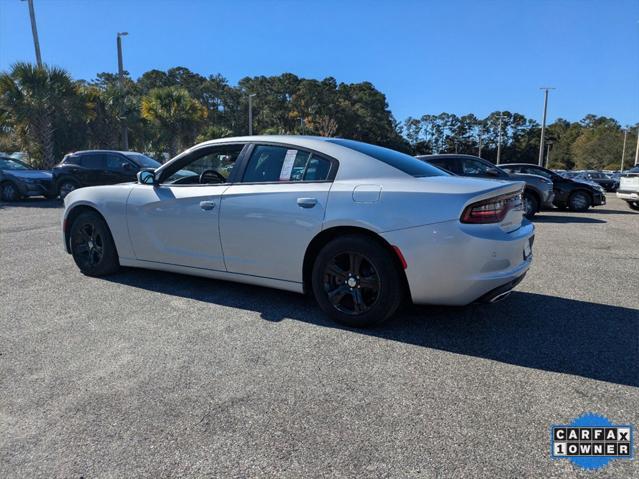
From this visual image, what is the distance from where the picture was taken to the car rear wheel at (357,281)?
3363 millimetres

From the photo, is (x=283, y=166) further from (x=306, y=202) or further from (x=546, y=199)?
(x=546, y=199)

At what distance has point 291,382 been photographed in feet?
9.02

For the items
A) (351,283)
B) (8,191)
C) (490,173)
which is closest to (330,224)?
(351,283)

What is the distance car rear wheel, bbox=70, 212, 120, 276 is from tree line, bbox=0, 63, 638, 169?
16.4 m

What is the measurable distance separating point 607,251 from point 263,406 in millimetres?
6615

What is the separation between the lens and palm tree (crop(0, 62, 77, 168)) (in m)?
17.8

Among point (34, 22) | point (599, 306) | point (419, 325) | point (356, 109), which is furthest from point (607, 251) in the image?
point (356, 109)

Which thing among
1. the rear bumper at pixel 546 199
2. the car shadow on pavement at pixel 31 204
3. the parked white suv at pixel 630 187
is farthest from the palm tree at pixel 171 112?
the parked white suv at pixel 630 187

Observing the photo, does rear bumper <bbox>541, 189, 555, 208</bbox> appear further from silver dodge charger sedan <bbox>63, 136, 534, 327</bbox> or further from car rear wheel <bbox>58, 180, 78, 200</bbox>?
car rear wheel <bbox>58, 180, 78, 200</bbox>

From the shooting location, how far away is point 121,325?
3670 mm

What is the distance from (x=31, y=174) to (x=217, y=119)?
165 ft

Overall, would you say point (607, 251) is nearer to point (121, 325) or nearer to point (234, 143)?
point (234, 143)

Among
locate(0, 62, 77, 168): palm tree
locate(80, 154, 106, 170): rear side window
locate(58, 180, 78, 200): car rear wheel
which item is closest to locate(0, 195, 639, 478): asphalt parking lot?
locate(80, 154, 106, 170): rear side window

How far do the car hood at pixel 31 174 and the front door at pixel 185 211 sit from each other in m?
11.9
